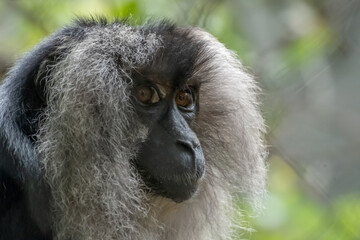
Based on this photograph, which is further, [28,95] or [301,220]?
[301,220]

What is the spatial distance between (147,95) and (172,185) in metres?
0.33

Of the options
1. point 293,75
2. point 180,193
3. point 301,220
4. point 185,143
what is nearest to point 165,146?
point 185,143

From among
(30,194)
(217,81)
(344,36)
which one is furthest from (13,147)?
(344,36)

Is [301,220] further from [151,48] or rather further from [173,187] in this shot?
[151,48]

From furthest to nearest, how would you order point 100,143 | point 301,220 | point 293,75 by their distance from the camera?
point 293,75 → point 301,220 → point 100,143

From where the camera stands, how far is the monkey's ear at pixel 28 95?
2.21 meters

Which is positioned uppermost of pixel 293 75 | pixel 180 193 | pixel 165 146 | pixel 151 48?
pixel 293 75

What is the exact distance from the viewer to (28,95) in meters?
2.34

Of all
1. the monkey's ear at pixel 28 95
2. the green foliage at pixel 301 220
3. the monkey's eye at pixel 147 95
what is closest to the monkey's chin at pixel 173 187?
the monkey's eye at pixel 147 95

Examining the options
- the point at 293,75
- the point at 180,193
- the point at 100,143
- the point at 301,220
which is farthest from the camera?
the point at 293,75

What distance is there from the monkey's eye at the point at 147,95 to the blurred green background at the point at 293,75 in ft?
1.30

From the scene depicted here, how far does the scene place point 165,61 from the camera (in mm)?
2465

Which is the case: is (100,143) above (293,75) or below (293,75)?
below

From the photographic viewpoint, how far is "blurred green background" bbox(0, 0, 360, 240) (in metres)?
3.74
